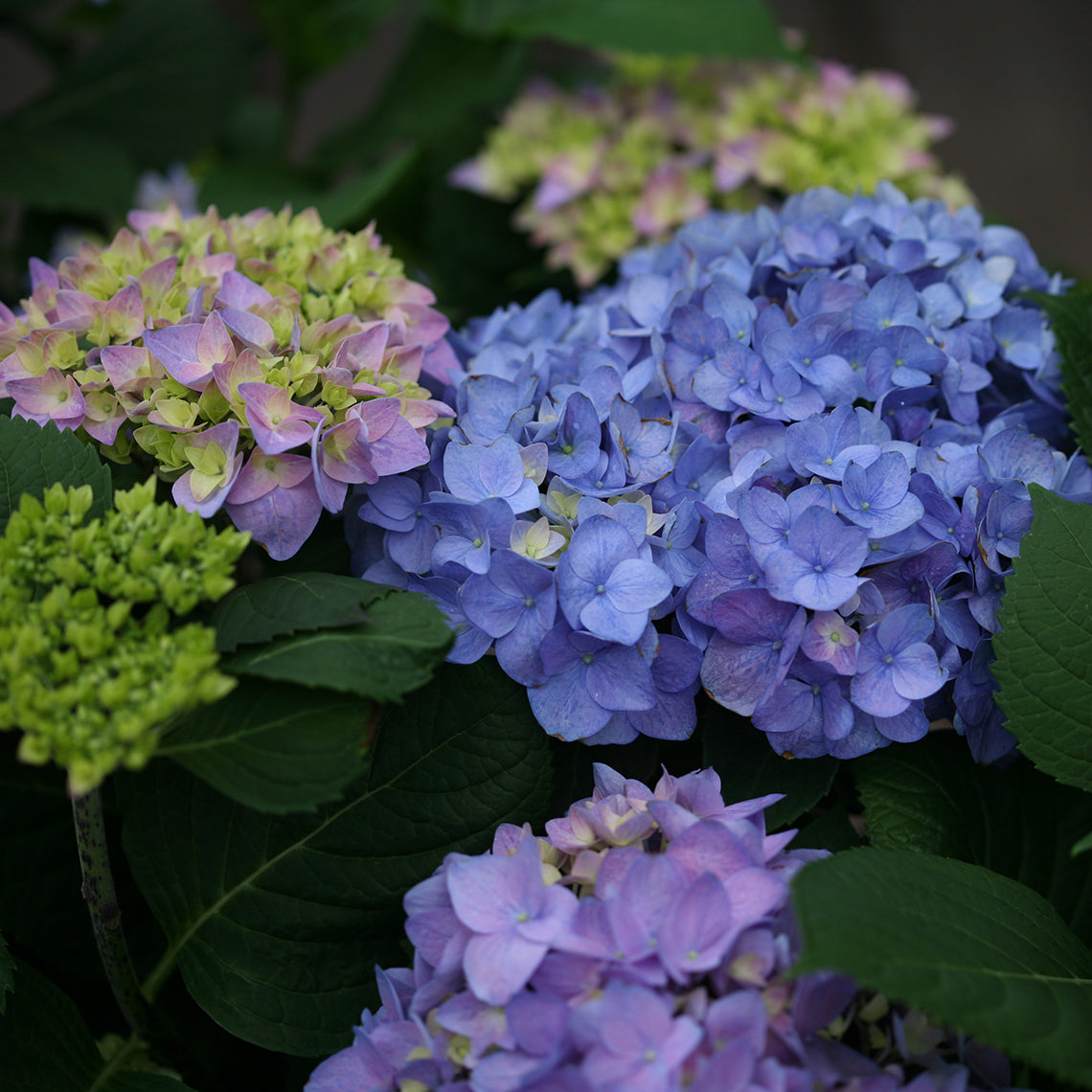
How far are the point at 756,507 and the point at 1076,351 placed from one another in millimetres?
267

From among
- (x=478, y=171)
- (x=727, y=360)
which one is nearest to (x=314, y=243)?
(x=727, y=360)

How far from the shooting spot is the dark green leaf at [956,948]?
0.41 meters

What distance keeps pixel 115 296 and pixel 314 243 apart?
142 millimetres

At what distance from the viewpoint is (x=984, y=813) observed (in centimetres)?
64

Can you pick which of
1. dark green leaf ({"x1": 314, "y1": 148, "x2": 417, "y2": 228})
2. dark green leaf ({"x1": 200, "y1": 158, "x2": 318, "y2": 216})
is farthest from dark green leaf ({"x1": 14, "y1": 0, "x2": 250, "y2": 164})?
dark green leaf ({"x1": 314, "y1": 148, "x2": 417, "y2": 228})

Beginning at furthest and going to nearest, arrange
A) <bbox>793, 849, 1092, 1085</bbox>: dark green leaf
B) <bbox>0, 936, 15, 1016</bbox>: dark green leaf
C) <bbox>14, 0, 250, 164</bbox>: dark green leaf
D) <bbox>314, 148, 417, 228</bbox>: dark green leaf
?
<bbox>14, 0, 250, 164</bbox>: dark green leaf
<bbox>314, 148, 417, 228</bbox>: dark green leaf
<bbox>0, 936, 15, 1016</bbox>: dark green leaf
<bbox>793, 849, 1092, 1085</bbox>: dark green leaf

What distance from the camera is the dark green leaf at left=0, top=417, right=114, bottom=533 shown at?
55 centimetres

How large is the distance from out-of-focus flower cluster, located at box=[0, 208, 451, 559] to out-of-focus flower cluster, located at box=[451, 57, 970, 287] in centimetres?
43

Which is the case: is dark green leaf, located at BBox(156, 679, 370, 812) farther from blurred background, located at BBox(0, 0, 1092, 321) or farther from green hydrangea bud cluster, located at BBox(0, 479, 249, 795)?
blurred background, located at BBox(0, 0, 1092, 321)

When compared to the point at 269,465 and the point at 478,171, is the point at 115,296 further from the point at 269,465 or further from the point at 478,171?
the point at 478,171

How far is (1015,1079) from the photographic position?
1.65ft

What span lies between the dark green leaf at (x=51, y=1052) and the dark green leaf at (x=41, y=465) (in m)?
0.26

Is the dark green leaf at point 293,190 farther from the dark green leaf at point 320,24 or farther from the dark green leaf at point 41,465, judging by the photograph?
the dark green leaf at point 41,465

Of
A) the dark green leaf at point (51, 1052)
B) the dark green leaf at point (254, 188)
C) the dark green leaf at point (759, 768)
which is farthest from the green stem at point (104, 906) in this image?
the dark green leaf at point (254, 188)
